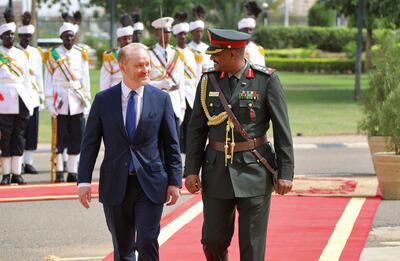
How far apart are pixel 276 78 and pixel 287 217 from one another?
420 centimetres

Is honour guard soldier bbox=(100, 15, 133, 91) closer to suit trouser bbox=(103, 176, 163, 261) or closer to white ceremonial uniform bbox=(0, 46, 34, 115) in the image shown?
white ceremonial uniform bbox=(0, 46, 34, 115)

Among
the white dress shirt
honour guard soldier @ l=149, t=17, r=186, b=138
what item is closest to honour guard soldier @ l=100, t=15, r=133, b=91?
honour guard soldier @ l=149, t=17, r=186, b=138

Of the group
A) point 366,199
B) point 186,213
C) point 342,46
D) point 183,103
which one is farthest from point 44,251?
point 342,46

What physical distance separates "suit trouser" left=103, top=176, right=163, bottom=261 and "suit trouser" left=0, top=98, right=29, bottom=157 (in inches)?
286

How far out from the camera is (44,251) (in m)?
10.6

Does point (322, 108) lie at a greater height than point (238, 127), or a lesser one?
lesser

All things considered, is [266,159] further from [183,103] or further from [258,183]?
[183,103]

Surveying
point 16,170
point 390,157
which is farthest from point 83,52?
point 390,157

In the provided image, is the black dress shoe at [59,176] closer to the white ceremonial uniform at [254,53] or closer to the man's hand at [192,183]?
the white ceremonial uniform at [254,53]

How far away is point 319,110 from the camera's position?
2883 cm

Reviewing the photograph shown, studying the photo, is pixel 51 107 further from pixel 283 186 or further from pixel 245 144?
pixel 283 186

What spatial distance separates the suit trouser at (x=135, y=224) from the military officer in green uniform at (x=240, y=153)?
320 mm

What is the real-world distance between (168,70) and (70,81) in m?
1.26

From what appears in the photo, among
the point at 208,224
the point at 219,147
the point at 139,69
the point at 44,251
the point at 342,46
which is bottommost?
the point at 342,46
